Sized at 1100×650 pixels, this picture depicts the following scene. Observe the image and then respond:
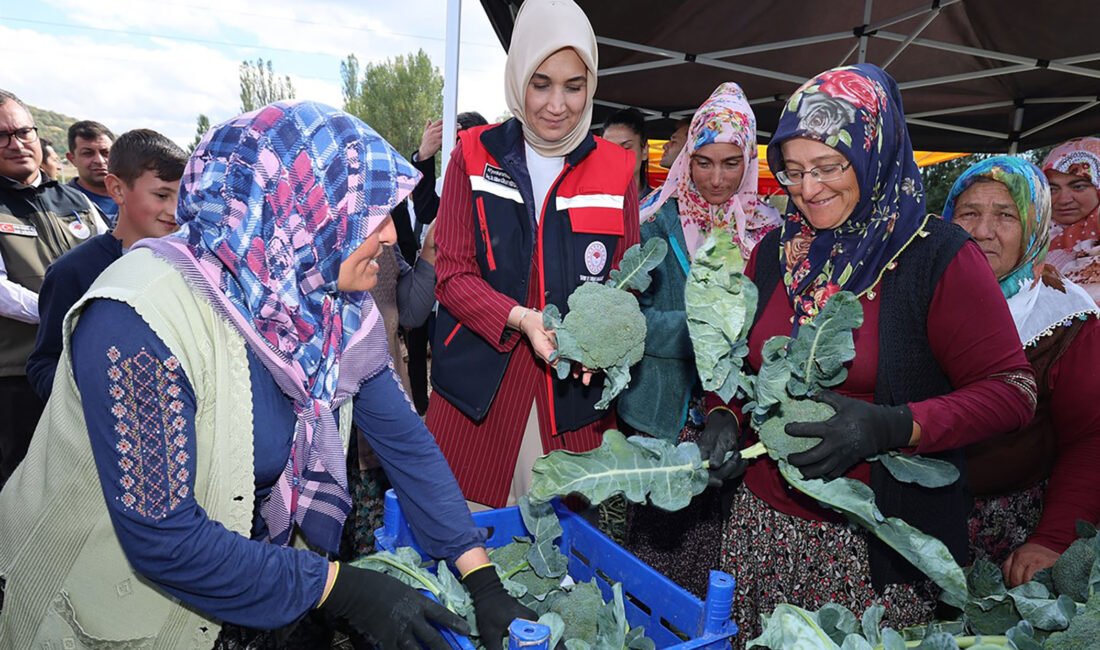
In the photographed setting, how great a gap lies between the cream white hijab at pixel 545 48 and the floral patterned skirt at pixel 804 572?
1.26 m

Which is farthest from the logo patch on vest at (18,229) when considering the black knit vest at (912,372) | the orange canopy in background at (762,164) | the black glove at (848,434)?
the orange canopy in background at (762,164)

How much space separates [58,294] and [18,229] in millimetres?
1275

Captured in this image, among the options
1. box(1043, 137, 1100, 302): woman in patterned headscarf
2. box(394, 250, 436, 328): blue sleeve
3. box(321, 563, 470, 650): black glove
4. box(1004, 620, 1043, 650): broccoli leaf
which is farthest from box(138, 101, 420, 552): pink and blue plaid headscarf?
box(1043, 137, 1100, 302): woman in patterned headscarf

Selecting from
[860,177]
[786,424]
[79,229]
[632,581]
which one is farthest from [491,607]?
[79,229]

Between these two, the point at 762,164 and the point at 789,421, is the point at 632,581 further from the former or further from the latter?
the point at 762,164

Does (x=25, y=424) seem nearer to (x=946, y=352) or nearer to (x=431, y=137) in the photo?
(x=431, y=137)

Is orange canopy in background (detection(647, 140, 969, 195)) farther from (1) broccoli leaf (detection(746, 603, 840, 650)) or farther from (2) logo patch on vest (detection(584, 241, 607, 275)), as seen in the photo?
(1) broccoli leaf (detection(746, 603, 840, 650))

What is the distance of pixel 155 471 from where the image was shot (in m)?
1.02

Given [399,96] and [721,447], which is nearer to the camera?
[721,447]

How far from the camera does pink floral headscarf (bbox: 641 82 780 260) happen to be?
235cm

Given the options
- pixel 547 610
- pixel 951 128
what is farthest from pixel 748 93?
pixel 547 610

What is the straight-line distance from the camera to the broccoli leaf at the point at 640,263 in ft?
5.16

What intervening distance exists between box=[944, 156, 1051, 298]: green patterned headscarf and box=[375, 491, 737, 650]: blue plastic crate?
53.8 inches

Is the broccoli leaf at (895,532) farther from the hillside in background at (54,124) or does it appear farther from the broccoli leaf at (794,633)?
the hillside in background at (54,124)
